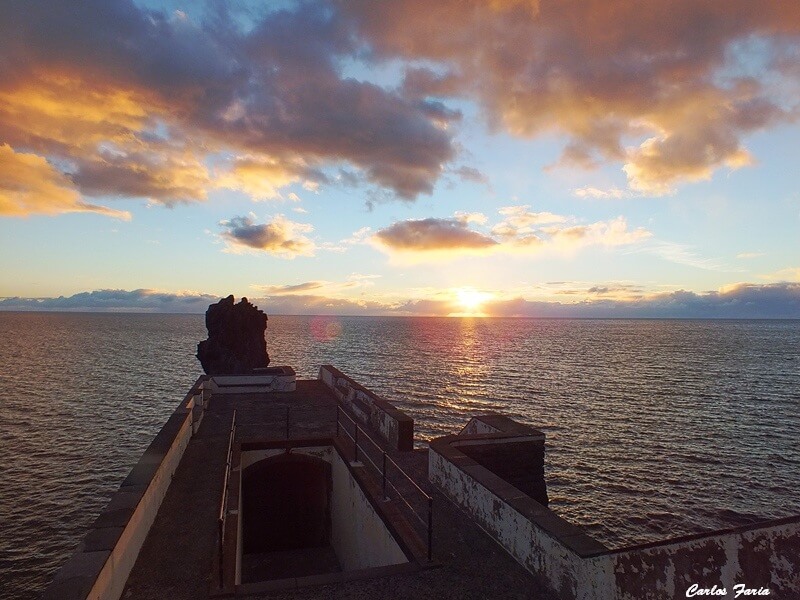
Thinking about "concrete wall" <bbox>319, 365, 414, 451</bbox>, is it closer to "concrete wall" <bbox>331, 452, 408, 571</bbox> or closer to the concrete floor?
the concrete floor

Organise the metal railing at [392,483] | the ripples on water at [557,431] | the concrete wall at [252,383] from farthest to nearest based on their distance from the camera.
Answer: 1. the concrete wall at [252,383]
2. the ripples on water at [557,431]
3. the metal railing at [392,483]

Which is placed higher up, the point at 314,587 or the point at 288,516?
the point at 314,587

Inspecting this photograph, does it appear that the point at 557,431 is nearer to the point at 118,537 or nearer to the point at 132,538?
the point at 132,538

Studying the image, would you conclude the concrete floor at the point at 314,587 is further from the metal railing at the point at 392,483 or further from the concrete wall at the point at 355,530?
the concrete wall at the point at 355,530

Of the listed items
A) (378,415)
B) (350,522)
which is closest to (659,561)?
(350,522)

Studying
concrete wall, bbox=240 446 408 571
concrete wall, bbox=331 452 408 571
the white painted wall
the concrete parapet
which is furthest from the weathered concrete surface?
the concrete parapet

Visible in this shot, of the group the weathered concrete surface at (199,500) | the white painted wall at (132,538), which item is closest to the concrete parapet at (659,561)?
the weathered concrete surface at (199,500)
